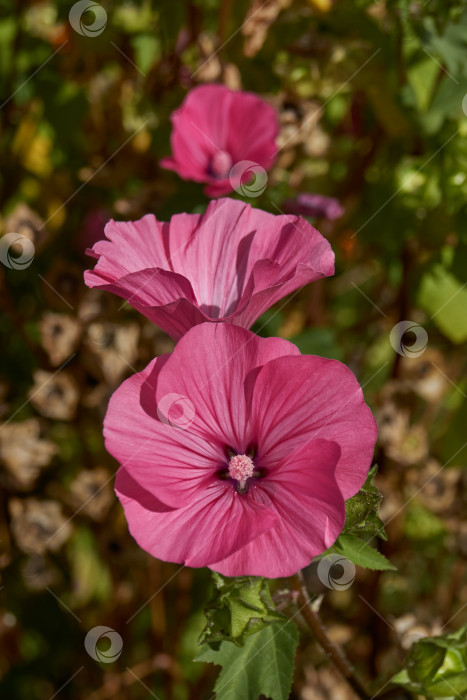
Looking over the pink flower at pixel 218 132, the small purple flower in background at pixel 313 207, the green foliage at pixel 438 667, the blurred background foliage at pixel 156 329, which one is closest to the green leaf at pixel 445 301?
the blurred background foliage at pixel 156 329

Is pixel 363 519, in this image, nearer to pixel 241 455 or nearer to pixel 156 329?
pixel 241 455

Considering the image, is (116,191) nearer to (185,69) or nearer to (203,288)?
(185,69)

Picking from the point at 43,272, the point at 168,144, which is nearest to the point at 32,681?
the point at 43,272

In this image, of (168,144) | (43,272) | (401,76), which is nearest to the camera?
(401,76)

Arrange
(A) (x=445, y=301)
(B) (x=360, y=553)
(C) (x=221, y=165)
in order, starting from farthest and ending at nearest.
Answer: (A) (x=445, y=301) → (C) (x=221, y=165) → (B) (x=360, y=553)

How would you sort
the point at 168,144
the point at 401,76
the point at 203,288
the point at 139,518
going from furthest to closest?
the point at 168,144
the point at 401,76
the point at 203,288
the point at 139,518

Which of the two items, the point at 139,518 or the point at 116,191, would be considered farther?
the point at 116,191

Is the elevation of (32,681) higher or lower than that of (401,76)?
lower

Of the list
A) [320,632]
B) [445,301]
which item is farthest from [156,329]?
[320,632]
